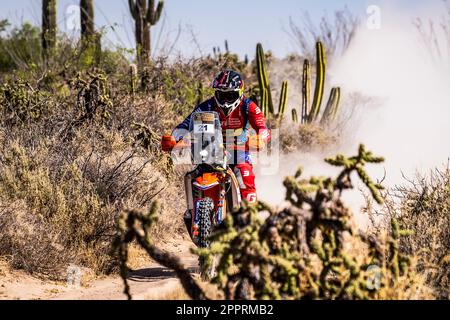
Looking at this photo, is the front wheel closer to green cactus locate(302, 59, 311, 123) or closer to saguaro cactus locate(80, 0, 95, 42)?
green cactus locate(302, 59, 311, 123)

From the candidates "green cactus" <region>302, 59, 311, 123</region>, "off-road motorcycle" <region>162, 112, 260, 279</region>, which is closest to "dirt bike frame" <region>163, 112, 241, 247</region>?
"off-road motorcycle" <region>162, 112, 260, 279</region>

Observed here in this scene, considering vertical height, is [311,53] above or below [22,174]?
above

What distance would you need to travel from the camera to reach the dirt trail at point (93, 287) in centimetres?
662

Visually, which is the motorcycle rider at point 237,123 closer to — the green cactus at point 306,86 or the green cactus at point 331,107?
the green cactus at point 306,86

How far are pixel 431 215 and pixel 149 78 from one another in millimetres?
8816

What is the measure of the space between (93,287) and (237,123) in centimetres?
216

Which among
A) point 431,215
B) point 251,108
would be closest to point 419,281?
point 431,215

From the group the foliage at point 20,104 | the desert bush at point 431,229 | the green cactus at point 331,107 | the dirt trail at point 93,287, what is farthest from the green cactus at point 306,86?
the dirt trail at point 93,287

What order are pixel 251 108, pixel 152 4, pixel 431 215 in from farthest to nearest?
pixel 152 4 → pixel 251 108 → pixel 431 215

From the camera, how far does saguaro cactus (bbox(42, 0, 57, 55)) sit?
64.4ft

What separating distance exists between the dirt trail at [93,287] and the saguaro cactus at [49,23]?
12548mm

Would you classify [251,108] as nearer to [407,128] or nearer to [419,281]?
[419,281]

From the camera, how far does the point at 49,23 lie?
20.0 metres

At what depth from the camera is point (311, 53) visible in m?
32.2
